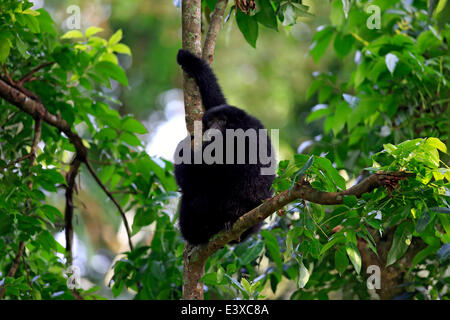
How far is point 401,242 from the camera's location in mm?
2777

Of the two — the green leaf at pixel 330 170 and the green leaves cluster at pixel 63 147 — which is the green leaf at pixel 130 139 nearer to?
the green leaves cluster at pixel 63 147

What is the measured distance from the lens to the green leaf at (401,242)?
273 centimetres

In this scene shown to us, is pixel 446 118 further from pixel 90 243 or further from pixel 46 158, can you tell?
pixel 90 243

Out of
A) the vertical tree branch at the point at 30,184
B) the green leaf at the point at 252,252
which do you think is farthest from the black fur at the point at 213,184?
the vertical tree branch at the point at 30,184

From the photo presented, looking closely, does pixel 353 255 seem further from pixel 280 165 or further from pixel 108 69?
pixel 108 69

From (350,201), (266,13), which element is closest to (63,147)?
(266,13)

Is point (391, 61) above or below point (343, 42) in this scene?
below

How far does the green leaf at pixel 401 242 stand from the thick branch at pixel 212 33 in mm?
1892

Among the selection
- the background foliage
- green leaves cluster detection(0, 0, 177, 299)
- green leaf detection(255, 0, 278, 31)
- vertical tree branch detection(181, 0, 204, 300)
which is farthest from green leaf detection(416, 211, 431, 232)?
green leaves cluster detection(0, 0, 177, 299)

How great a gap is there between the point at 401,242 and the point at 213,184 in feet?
5.51

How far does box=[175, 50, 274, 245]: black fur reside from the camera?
386 centimetres
